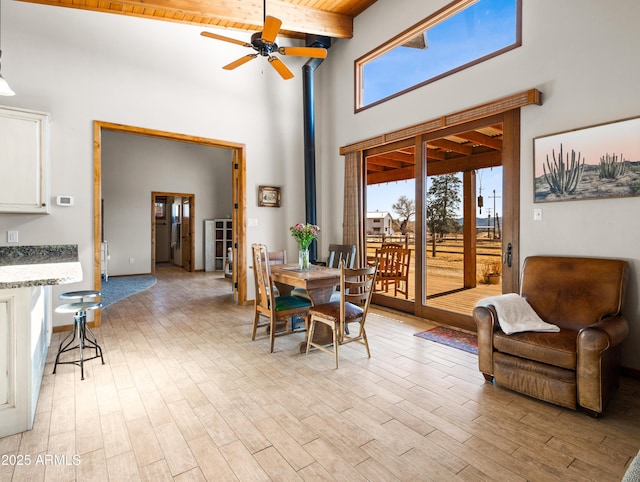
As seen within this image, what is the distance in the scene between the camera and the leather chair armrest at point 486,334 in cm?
254

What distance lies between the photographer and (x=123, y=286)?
6918 millimetres

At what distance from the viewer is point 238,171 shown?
17.6 feet

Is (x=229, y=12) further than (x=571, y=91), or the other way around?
(x=229, y=12)

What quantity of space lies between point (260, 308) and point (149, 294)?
3.62 m

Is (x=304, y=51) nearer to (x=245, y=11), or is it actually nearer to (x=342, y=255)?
(x=245, y=11)

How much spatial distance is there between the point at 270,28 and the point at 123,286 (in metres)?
6.04

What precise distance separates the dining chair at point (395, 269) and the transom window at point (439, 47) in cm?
228

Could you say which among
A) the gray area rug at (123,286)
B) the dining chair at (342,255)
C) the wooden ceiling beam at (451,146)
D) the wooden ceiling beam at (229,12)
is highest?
the wooden ceiling beam at (229,12)

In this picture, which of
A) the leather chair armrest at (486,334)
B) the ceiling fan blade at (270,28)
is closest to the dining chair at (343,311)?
the leather chair armrest at (486,334)

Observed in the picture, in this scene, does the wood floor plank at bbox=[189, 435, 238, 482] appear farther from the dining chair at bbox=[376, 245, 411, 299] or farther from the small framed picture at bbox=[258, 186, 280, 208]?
the small framed picture at bbox=[258, 186, 280, 208]

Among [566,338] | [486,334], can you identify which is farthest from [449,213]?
[566,338]

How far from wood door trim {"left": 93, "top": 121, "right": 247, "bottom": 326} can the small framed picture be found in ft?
0.90

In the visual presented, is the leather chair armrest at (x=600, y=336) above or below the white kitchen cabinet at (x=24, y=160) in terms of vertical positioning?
below

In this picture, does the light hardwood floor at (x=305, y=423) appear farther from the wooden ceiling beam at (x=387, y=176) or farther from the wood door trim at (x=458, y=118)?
the wooden ceiling beam at (x=387, y=176)
